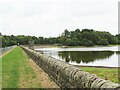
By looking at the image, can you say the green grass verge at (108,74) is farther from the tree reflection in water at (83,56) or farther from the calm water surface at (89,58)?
the tree reflection in water at (83,56)

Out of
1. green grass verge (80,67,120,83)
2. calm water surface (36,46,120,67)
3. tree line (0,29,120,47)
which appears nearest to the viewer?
green grass verge (80,67,120,83)

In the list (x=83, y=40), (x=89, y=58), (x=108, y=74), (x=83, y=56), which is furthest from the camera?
(x=83, y=40)

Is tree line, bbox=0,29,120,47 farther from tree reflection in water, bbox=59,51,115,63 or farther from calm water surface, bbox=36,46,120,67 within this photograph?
tree reflection in water, bbox=59,51,115,63

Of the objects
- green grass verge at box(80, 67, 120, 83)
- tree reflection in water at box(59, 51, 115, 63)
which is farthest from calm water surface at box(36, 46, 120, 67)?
green grass verge at box(80, 67, 120, 83)

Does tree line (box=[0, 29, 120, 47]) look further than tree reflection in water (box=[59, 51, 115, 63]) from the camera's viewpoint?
Yes

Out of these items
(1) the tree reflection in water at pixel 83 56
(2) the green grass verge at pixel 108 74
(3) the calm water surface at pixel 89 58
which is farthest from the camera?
(1) the tree reflection in water at pixel 83 56

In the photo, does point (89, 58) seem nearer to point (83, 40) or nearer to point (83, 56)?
point (83, 56)

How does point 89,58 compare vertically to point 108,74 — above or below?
below

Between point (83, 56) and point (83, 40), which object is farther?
point (83, 40)

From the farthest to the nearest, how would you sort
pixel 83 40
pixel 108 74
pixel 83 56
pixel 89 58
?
pixel 83 40 < pixel 83 56 < pixel 89 58 < pixel 108 74

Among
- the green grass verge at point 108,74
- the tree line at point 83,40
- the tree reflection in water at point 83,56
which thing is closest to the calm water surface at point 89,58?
the tree reflection in water at point 83,56

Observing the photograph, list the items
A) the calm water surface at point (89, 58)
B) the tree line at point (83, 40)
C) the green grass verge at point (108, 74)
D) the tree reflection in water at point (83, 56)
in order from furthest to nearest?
the tree line at point (83, 40)
the tree reflection in water at point (83, 56)
the calm water surface at point (89, 58)
the green grass verge at point (108, 74)

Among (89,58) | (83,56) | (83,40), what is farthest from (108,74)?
(83,40)

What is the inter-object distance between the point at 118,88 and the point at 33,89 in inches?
248
